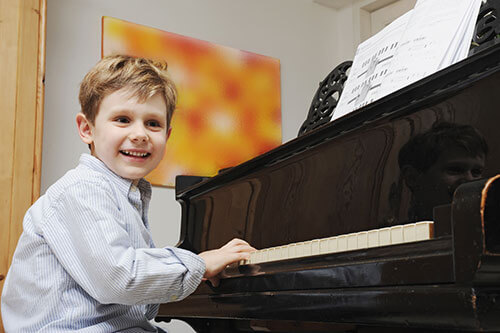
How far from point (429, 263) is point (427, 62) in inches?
27.5

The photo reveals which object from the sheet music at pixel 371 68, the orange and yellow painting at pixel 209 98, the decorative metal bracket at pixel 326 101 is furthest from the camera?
the orange and yellow painting at pixel 209 98

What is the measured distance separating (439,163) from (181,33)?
263 centimetres

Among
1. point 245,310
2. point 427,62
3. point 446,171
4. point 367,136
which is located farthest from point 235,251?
point 427,62

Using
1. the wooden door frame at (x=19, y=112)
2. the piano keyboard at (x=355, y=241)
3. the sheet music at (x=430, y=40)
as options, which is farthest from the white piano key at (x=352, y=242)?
the wooden door frame at (x=19, y=112)

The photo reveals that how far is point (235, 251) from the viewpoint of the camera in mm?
1347

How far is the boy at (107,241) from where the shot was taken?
1.21m

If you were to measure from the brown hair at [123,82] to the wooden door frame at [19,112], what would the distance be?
1209 mm

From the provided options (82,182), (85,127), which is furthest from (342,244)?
(85,127)

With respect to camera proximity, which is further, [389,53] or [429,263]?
[389,53]

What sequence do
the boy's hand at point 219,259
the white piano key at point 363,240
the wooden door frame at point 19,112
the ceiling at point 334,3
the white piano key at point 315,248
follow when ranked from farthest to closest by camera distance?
the ceiling at point 334,3 → the wooden door frame at point 19,112 → the boy's hand at point 219,259 → the white piano key at point 315,248 → the white piano key at point 363,240

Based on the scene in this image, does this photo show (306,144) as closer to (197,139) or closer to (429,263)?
(429,263)

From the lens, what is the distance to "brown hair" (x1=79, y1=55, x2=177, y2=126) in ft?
4.60

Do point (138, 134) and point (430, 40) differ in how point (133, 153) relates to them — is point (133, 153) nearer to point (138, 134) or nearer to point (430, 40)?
point (138, 134)

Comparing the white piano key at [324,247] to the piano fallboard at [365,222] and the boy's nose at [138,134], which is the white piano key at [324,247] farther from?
the boy's nose at [138,134]
